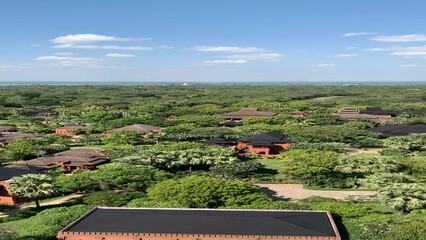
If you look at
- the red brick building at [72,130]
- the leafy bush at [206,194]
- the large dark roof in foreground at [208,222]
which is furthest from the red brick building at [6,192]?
the red brick building at [72,130]

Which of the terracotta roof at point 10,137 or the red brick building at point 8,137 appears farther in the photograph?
the terracotta roof at point 10,137

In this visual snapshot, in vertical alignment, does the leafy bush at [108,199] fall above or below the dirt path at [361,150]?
above

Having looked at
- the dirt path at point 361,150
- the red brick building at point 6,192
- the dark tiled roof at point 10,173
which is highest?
the dark tiled roof at point 10,173

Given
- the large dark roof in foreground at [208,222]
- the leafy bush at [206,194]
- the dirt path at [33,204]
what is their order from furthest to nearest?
the dirt path at [33,204]
the leafy bush at [206,194]
the large dark roof in foreground at [208,222]

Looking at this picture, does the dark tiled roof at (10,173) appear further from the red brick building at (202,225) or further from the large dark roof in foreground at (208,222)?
the red brick building at (202,225)

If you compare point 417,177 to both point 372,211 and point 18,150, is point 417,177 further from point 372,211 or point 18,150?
→ point 18,150

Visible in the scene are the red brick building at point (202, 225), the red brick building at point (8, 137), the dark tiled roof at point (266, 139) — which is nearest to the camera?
the red brick building at point (202, 225)

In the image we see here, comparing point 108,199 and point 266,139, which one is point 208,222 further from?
point 266,139

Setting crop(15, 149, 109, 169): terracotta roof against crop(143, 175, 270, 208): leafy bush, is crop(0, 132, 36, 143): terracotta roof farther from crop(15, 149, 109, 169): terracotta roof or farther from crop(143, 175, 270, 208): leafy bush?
crop(143, 175, 270, 208): leafy bush
